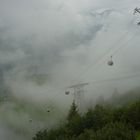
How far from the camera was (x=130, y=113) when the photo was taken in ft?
245

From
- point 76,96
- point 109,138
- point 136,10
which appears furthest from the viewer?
point 76,96

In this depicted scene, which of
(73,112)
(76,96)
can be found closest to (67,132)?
(73,112)

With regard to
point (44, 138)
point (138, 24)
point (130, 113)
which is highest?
point (138, 24)

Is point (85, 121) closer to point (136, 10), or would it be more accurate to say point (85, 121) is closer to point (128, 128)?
point (128, 128)

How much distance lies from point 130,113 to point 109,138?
71.1 feet

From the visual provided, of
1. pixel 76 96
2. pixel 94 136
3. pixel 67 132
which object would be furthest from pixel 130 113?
pixel 76 96

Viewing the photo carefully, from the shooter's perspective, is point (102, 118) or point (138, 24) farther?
point (102, 118)

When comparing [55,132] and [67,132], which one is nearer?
[67,132]

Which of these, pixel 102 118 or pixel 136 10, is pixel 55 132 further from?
pixel 136 10

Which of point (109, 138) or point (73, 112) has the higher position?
point (73, 112)

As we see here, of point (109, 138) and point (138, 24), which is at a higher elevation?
point (138, 24)

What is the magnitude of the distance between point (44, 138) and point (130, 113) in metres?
22.6

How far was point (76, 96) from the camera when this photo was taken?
5955 inches

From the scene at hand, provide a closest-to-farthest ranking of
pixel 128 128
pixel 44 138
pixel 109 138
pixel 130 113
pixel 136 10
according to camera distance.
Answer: pixel 136 10, pixel 109 138, pixel 128 128, pixel 130 113, pixel 44 138
